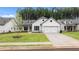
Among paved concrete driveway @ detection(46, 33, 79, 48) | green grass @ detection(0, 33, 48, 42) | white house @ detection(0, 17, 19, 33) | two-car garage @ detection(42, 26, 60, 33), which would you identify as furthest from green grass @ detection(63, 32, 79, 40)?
white house @ detection(0, 17, 19, 33)

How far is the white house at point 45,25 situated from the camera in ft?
24.9

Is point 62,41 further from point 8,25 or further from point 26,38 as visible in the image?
point 8,25

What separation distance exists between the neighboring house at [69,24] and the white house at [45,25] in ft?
0.27

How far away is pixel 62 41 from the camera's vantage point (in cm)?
757

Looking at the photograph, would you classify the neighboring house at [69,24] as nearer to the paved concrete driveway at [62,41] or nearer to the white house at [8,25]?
the paved concrete driveway at [62,41]

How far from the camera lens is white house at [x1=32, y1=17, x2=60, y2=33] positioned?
299 inches

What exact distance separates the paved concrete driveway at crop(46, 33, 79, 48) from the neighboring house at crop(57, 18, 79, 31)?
6.0 inches

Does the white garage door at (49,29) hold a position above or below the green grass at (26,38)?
above

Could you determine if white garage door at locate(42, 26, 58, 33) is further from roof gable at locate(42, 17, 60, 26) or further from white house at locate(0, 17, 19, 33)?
white house at locate(0, 17, 19, 33)

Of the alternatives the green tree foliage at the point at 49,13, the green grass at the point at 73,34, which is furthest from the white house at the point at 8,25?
the green grass at the point at 73,34

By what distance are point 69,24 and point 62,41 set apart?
13.3 inches

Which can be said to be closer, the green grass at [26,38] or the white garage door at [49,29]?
the green grass at [26,38]
